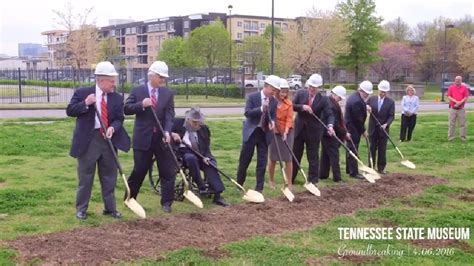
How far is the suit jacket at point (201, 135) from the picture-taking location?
331 inches

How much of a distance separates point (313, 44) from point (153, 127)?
39745 millimetres

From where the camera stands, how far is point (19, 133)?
15.0 meters

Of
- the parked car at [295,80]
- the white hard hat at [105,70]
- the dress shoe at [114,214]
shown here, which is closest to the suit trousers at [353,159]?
the dress shoe at [114,214]

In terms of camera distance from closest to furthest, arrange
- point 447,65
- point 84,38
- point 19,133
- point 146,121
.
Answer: point 146,121 → point 19,133 → point 84,38 → point 447,65

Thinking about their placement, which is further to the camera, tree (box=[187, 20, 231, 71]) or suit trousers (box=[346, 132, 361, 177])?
tree (box=[187, 20, 231, 71])

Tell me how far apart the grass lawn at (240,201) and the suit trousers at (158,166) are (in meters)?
0.28

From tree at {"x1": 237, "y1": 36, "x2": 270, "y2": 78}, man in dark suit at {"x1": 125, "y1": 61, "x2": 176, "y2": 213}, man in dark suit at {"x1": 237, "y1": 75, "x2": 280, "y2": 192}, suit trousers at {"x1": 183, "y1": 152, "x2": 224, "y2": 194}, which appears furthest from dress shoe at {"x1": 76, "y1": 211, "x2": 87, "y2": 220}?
tree at {"x1": 237, "y1": 36, "x2": 270, "y2": 78}

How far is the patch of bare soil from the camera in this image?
559 cm

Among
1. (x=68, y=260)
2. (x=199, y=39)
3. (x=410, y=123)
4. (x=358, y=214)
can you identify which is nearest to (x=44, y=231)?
(x=68, y=260)

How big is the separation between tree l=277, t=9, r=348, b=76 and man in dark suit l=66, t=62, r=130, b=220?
131 feet

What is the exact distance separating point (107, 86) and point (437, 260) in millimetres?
4059

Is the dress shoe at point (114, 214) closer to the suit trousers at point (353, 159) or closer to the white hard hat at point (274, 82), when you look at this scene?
the white hard hat at point (274, 82)

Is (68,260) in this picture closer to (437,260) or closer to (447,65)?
(437,260)

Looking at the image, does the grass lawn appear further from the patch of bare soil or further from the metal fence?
the metal fence
